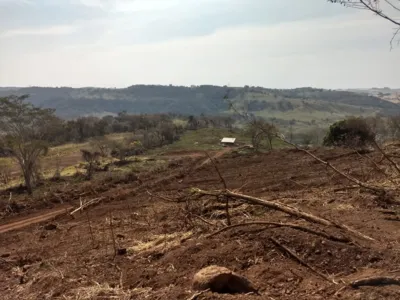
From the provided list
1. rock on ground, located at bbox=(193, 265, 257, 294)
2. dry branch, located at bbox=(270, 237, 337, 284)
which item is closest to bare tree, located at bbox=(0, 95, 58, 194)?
dry branch, located at bbox=(270, 237, 337, 284)

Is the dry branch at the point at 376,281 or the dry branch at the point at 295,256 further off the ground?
the dry branch at the point at 376,281

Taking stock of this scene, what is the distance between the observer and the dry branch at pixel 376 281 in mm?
3706

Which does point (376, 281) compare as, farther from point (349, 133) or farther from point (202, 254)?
point (349, 133)

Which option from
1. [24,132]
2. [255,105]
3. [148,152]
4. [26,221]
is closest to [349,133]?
[26,221]

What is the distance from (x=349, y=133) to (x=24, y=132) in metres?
19.3

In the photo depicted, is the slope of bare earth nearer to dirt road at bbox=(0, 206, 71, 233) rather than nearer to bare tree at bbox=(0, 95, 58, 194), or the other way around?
dirt road at bbox=(0, 206, 71, 233)

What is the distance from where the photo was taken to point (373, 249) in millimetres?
4598

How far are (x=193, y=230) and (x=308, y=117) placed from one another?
129 m

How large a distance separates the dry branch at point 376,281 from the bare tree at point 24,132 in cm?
2178

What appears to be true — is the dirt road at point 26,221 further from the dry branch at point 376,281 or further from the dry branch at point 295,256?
the dry branch at point 376,281

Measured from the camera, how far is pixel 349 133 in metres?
24.5

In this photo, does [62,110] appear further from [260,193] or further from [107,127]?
[260,193]

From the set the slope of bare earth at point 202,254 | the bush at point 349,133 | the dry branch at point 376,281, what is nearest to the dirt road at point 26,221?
the slope of bare earth at point 202,254

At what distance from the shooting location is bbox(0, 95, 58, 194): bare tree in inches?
980
